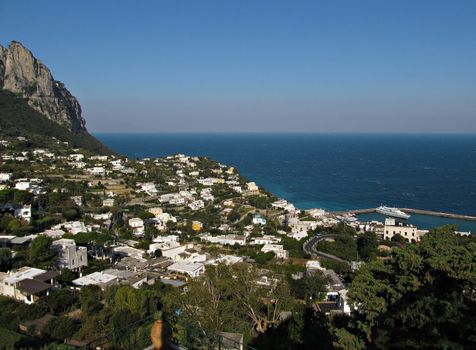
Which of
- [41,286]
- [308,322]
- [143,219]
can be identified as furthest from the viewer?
[143,219]

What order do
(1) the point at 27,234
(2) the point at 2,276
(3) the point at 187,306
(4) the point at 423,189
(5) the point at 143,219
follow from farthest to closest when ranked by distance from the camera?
(4) the point at 423,189
(5) the point at 143,219
(1) the point at 27,234
(2) the point at 2,276
(3) the point at 187,306

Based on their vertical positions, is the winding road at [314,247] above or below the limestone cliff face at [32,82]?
below

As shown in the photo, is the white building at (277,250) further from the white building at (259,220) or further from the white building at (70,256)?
the white building at (70,256)

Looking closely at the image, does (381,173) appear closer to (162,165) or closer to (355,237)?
(162,165)

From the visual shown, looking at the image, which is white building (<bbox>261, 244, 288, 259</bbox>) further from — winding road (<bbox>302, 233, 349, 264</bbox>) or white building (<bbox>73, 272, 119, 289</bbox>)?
white building (<bbox>73, 272, 119, 289</bbox>)

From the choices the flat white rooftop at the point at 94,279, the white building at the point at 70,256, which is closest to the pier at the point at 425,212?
the white building at the point at 70,256

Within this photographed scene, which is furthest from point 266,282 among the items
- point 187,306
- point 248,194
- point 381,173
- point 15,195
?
point 381,173

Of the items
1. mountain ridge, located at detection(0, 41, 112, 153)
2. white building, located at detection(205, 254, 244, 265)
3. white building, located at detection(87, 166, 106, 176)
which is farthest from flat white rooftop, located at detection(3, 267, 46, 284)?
mountain ridge, located at detection(0, 41, 112, 153)
